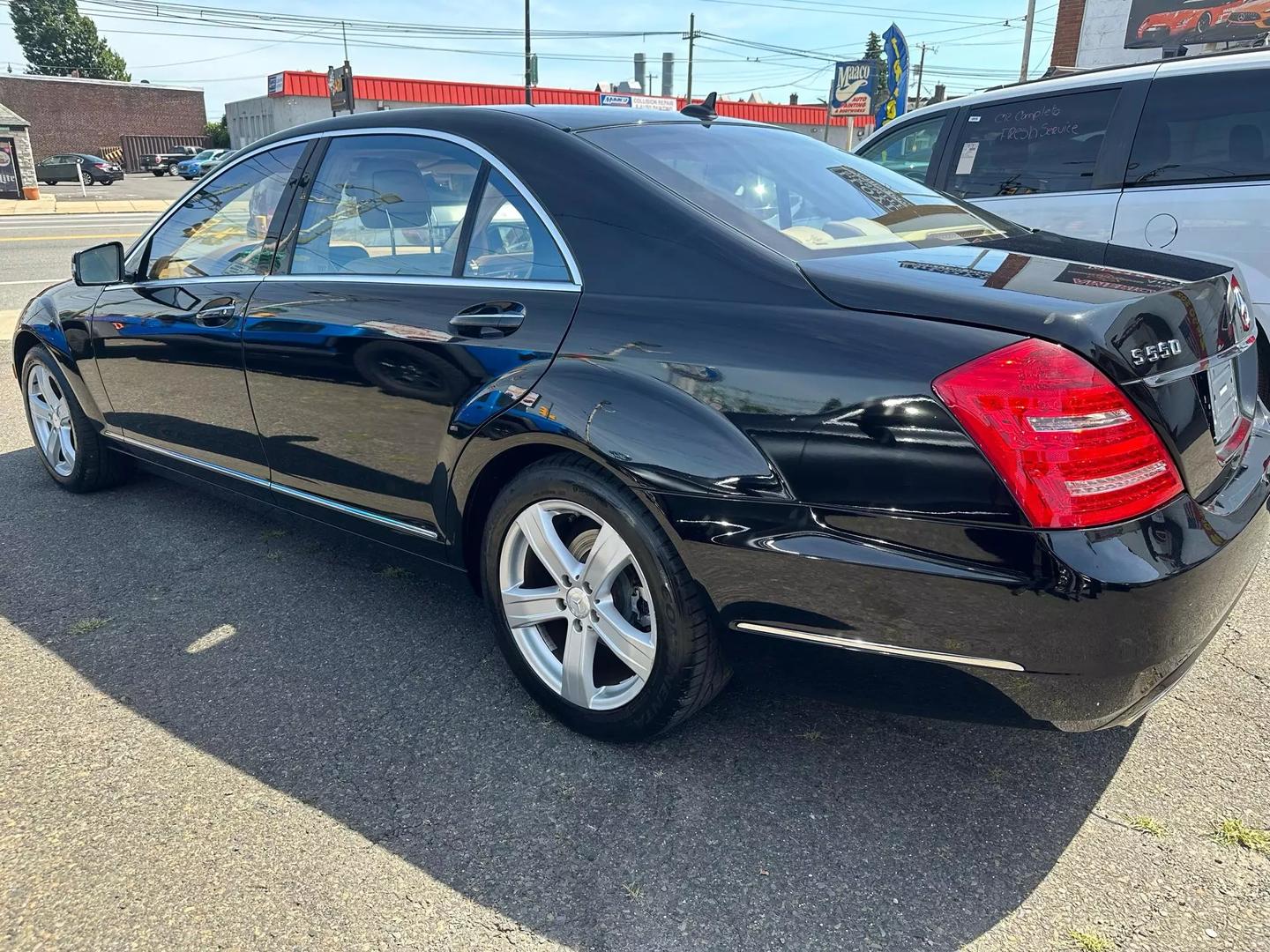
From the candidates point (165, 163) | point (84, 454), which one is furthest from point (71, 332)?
point (165, 163)

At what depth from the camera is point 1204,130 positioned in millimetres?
4348

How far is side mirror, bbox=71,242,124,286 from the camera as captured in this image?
3.83m

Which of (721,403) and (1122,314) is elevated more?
(1122,314)

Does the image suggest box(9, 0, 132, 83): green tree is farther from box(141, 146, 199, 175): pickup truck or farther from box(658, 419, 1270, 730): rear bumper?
box(658, 419, 1270, 730): rear bumper

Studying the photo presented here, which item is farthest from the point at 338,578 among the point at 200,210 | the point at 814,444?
the point at 814,444

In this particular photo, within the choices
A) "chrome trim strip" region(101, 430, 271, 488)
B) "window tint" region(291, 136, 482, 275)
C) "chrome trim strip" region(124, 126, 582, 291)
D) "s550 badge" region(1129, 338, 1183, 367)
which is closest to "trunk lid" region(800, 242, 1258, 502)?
"s550 badge" region(1129, 338, 1183, 367)

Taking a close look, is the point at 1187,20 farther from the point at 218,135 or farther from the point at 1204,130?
the point at 218,135

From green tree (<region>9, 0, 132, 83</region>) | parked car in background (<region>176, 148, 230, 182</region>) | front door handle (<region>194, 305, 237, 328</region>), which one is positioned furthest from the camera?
green tree (<region>9, 0, 132, 83</region>)

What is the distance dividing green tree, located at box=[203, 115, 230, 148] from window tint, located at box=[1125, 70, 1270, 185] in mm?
65143

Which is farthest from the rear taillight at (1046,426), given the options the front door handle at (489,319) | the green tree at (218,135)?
the green tree at (218,135)

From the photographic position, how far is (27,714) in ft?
8.68

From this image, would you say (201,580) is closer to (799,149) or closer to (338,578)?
(338,578)

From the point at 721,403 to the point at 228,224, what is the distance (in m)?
2.40

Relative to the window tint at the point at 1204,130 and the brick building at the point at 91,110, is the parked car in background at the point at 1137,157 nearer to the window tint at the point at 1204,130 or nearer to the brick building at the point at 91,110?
the window tint at the point at 1204,130
